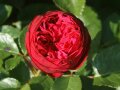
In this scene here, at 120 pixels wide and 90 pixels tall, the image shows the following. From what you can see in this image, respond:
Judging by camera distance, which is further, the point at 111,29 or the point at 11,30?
the point at 111,29

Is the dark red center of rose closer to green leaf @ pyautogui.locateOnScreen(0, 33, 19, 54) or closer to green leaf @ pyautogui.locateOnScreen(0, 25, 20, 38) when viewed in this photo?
green leaf @ pyautogui.locateOnScreen(0, 33, 19, 54)

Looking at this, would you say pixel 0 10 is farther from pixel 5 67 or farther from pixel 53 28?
pixel 53 28

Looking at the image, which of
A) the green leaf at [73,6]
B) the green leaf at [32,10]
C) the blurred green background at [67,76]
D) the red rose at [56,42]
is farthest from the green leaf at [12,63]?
the green leaf at [32,10]

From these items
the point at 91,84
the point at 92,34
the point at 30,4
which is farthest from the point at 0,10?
the point at 91,84

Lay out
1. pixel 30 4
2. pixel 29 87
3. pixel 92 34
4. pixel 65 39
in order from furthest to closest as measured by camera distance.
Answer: pixel 30 4 → pixel 92 34 → pixel 29 87 → pixel 65 39

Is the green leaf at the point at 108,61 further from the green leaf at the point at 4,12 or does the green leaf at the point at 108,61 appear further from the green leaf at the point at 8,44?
the green leaf at the point at 4,12

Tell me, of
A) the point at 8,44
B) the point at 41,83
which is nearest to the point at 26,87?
the point at 41,83

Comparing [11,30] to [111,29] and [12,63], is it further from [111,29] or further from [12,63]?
[111,29]

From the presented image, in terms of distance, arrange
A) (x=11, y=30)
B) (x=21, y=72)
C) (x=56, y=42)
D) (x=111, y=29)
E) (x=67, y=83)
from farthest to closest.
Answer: (x=111, y=29)
(x=11, y=30)
(x=21, y=72)
(x=67, y=83)
(x=56, y=42)
